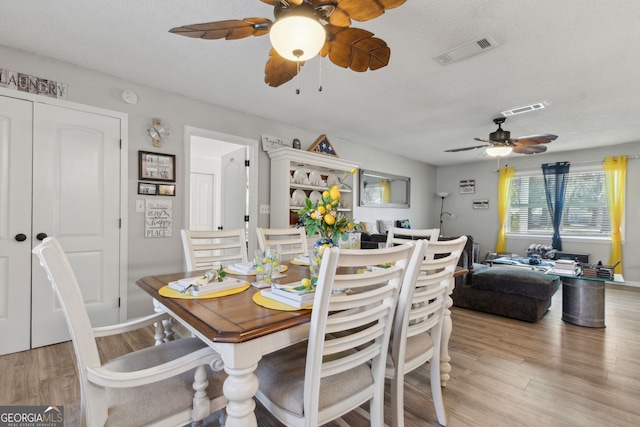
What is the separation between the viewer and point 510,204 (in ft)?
21.1

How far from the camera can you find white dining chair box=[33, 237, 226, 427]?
3.04 ft

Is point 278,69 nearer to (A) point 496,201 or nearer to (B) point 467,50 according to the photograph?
(B) point 467,50

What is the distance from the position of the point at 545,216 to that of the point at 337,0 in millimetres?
6560

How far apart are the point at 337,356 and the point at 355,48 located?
1612 millimetres

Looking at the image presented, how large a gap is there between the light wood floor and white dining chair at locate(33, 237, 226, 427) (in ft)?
2.54

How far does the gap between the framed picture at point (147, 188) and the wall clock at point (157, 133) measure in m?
0.42

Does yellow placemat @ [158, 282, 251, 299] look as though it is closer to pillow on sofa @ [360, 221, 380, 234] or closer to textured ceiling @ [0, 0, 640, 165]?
textured ceiling @ [0, 0, 640, 165]

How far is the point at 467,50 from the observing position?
2270 mm

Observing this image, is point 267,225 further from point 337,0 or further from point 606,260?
point 606,260

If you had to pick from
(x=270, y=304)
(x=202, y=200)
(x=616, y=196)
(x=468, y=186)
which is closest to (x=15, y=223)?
(x=270, y=304)

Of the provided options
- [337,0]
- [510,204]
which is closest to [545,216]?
[510,204]

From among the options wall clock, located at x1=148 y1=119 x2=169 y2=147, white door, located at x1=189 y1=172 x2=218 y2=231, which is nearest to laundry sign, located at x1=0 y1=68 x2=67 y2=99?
wall clock, located at x1=148 y1=119 x2=169 y2=147

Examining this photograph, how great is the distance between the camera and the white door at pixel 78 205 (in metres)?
2.53

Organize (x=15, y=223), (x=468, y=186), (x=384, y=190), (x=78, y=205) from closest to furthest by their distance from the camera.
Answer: (x=15, y=223), (x=78, y=205), (x=384, y=190), (x=468, y=186)
